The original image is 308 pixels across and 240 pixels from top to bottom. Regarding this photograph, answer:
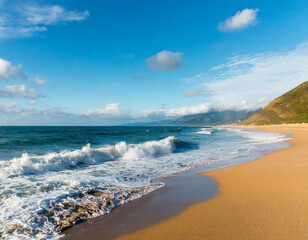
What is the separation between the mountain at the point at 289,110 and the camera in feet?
228

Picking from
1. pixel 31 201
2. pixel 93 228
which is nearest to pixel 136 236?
pixel 93 228

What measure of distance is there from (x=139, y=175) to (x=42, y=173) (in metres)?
4.88

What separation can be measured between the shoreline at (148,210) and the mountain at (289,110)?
243 ft

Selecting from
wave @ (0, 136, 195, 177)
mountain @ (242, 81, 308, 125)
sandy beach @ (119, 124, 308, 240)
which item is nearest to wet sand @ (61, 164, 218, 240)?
sandy beach @ (119, 124, 308, 240)

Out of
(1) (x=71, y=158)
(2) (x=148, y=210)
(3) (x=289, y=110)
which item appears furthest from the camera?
(3) (x=289, y=110)

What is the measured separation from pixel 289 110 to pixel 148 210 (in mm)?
92497

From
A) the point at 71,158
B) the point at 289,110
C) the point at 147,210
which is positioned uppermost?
the point at 289,110

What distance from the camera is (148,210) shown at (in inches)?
185

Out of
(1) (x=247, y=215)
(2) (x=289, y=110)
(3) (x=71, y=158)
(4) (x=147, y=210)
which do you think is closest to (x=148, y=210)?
(4) (x=147, y=210)

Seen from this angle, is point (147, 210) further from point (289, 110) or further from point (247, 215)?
point (289, 110)

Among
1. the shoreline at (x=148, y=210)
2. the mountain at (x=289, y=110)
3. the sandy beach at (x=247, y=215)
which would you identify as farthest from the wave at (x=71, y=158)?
the mountain at (x=289, y=110)

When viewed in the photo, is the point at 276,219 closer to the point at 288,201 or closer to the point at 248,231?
the point at 248,231

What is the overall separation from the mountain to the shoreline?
74.0 metres

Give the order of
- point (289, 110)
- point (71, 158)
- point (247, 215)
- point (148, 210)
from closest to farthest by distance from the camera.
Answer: point (247, 215) → point (148, 210) → point (71, 158) → point (289, 110)
